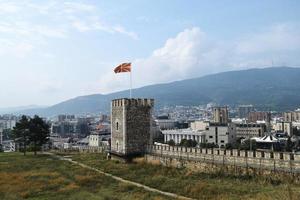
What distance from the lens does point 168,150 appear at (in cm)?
3853

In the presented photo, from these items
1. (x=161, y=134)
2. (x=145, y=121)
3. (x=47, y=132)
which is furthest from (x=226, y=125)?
(x=145, y=121)

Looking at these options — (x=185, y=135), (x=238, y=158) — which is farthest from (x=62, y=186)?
(x=185, y=135)

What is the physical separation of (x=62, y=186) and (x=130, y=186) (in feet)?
16.4

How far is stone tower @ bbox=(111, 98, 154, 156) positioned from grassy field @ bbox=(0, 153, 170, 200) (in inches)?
232

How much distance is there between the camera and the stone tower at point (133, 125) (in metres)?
42.0

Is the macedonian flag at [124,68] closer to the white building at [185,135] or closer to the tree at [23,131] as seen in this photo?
the tree at [23,131]

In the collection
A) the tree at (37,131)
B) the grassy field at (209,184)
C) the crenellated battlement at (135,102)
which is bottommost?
the grassy field at (209,184)

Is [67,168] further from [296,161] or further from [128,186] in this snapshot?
[296,161]

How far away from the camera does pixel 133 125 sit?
42.4m

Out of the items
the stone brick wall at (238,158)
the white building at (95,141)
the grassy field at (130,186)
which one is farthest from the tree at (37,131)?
the white building at (95,141)

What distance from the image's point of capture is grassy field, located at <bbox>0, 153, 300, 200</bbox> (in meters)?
21.5

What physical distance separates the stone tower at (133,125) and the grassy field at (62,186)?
5900mm

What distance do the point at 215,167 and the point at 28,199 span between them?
1275cm

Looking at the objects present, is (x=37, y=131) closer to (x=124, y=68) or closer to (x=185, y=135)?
(x=124, y=68)
